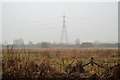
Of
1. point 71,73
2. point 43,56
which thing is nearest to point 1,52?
point 43,56

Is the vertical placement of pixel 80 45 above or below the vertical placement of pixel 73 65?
above

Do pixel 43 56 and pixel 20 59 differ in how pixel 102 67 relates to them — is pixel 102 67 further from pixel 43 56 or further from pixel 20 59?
pixel 20 59

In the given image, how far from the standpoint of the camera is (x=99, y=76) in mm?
3711

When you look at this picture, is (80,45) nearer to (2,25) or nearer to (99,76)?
(99,76)

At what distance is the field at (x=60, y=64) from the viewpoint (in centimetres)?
373

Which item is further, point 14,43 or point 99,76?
point 14,43

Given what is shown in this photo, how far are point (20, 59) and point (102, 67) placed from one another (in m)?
1.51

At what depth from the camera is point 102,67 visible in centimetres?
381

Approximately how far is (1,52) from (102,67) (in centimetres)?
189

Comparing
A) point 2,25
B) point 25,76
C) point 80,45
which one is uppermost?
point 2,25

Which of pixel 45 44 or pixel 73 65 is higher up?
pixel 45 44

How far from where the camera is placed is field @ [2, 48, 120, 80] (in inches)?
147

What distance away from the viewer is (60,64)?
3.85 meters

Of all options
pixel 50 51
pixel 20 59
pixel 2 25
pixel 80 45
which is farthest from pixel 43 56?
pixel 2 25
